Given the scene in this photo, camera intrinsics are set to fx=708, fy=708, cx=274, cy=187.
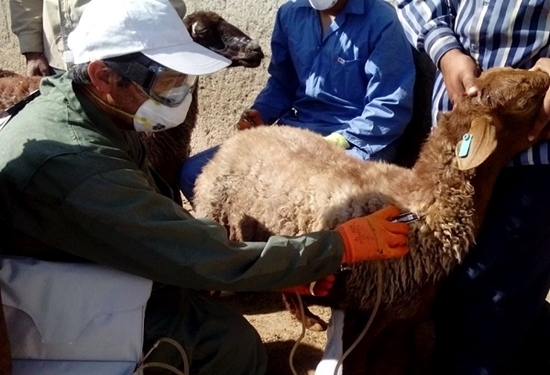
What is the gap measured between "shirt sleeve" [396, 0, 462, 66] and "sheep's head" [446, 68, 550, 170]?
221 millimetres

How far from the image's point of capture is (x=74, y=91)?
2.60m

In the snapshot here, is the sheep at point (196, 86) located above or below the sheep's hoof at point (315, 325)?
above

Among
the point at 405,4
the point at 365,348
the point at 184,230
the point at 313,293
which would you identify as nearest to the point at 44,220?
the point at 184,230

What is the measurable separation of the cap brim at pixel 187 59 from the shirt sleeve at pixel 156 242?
0.41m

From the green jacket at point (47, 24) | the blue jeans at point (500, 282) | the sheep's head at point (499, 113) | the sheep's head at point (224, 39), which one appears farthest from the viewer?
the sheep's head at point (224, 39)

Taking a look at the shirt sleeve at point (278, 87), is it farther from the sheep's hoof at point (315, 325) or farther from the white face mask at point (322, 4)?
the sheep's hoof at point (315, 325)

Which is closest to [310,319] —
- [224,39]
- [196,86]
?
[196,86]

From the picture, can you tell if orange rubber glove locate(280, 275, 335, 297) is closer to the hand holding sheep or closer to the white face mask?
the hand holding sheep

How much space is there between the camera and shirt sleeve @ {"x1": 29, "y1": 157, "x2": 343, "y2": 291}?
2.32 m

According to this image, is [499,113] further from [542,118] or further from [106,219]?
[106,219]

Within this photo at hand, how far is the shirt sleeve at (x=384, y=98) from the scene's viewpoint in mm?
3969

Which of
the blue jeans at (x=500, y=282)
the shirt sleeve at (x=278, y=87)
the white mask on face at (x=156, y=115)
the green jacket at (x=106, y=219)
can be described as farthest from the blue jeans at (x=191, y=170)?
the blue jeans at (x=500, y=282)

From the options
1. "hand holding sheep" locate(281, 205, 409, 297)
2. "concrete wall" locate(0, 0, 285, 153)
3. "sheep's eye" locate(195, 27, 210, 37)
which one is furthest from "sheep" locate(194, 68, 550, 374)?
"concrete wall" locate(0, 0, 285, 153)

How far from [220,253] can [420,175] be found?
3.38ft
